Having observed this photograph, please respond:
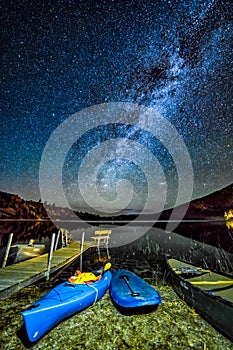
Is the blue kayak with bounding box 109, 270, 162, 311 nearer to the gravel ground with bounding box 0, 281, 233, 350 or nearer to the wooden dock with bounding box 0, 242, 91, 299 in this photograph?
the gravel ground with bounding box 0, 281, 233, 350

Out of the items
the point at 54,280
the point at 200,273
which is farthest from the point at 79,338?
the point at 200,273

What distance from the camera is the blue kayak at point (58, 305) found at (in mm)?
5172

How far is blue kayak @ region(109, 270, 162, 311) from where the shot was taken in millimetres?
6466

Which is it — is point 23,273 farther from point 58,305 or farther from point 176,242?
point 176,242

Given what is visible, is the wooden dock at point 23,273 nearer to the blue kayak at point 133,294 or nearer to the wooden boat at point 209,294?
the blue kayak at point 133,294

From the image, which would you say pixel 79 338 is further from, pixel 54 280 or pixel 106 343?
pixel 54 280

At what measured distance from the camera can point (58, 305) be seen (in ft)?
19.4

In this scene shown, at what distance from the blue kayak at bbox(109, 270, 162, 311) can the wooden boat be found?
1.50 meters

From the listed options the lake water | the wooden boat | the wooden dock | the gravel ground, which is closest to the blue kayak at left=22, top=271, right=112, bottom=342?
the gravel ground

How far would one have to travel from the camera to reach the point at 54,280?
10836mm

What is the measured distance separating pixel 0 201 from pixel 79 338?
13516 centimetres

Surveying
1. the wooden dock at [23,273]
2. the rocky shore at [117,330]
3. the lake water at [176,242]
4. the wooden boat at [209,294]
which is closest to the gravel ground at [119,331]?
the rocky shore at [117,330]

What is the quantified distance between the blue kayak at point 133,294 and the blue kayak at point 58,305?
72 cm

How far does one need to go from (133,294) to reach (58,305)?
2.46m
